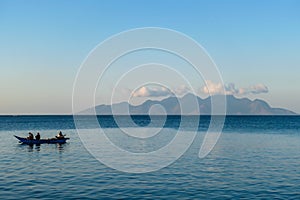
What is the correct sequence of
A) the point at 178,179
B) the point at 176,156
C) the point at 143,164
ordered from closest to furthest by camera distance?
the point at 178,179 < the point at 143,164 < the point at 176,156

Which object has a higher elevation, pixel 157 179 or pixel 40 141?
pixel 40 141

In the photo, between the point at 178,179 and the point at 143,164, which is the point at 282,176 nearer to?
the point at 178,179

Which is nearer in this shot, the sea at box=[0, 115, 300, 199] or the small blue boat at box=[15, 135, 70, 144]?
the sea at box=[0, 115, 300, 199]

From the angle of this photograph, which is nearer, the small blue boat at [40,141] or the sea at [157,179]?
the sea at [157,179]

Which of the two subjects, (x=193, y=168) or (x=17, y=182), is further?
(x=193, y=168)

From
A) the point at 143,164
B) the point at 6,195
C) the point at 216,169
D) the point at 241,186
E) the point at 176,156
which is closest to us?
the point at 6,195

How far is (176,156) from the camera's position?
50.9 metres

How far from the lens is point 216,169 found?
131 ft

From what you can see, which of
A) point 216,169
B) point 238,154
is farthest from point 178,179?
point 238,154

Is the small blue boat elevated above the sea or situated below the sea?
above

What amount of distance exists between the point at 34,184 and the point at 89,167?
989 centimetres

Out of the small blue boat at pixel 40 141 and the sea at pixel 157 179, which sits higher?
the small blue boat at pixel 40 141

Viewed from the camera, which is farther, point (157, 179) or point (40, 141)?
point (40, 141)

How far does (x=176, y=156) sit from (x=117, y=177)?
57.9ft
